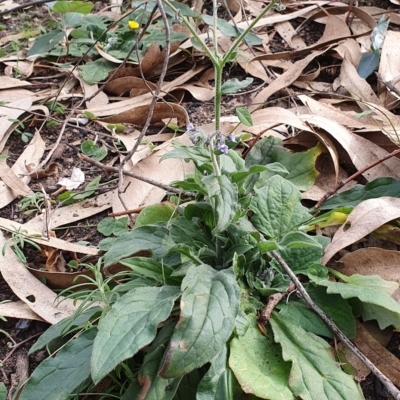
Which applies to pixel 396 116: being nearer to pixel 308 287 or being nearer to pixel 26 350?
pixel 308 287

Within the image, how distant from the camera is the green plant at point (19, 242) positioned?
81.5 inches

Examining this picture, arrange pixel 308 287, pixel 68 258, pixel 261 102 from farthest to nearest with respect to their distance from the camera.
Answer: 1. pixel 261 102
2. pixel 68 258
3. pixel 308 287

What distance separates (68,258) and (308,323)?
3.10ft

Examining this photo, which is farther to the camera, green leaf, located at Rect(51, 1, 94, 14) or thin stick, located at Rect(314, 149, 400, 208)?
green leaf, located at Rect(51, 1, 94, 14)

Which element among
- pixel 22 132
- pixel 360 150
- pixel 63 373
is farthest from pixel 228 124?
pixel 63 373

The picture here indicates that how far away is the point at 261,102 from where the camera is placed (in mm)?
2568

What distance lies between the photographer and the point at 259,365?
152 centimetres

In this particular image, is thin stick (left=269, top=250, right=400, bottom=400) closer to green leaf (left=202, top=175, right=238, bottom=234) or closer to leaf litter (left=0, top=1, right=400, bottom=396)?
leaf litter (left=0, top=1, right=400, bottom=396)

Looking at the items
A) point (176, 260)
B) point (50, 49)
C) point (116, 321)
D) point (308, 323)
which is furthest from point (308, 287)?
point (50, 49)

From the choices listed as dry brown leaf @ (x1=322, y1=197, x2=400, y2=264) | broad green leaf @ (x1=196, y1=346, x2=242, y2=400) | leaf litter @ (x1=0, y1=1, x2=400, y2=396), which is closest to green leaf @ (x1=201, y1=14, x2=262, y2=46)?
leaf litter @ (x1=0, y1=1, x2=400, y2=396)

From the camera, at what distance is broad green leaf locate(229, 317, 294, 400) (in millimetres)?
1436

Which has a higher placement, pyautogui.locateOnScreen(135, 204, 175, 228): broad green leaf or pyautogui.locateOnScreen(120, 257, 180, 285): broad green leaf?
pyautogui.locateOnScreen(120, 257, 180, 285): broad green leaf

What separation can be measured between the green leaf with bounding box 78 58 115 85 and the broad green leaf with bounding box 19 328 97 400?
162cm

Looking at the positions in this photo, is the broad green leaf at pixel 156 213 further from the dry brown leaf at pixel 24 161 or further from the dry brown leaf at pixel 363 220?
the dry brown leaf at pixel 24 161
